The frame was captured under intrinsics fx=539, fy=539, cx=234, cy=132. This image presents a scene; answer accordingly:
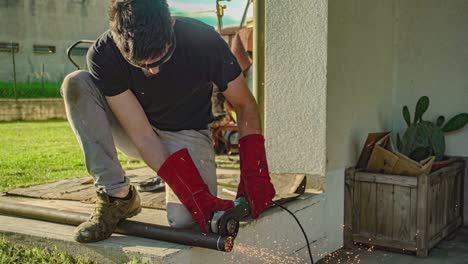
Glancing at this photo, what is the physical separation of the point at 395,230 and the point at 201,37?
1.72 metres

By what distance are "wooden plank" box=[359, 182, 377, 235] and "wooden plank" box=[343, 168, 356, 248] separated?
6 centimetres

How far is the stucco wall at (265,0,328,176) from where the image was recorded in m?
3.09

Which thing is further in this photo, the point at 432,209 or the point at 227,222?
the point at 432,209

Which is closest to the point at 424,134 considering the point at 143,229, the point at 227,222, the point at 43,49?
the point at 227,222

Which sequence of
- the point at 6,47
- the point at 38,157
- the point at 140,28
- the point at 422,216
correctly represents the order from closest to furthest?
the point at 140,28 < the point at 422,216 < the point at 38,157 < the point at 6,47

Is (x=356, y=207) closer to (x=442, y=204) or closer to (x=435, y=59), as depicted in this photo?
(x=442, y=204)

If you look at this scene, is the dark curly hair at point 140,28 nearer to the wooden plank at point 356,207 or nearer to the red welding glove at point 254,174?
the red welding glove at point 254,174

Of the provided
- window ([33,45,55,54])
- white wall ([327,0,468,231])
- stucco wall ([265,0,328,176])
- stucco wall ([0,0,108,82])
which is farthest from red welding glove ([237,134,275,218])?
window ([33,45,55,54])

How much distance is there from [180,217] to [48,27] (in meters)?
17.1

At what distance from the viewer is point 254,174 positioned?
8.15 feet

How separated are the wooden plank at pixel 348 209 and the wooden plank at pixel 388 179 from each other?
1.8 inches

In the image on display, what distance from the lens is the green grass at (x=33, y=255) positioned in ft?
7.60

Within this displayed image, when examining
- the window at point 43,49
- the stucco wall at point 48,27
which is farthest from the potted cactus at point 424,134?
the window at point 43,49

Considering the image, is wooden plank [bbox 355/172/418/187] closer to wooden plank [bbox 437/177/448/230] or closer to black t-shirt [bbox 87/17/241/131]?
wooden plank [bbox 437/177/448/230]
